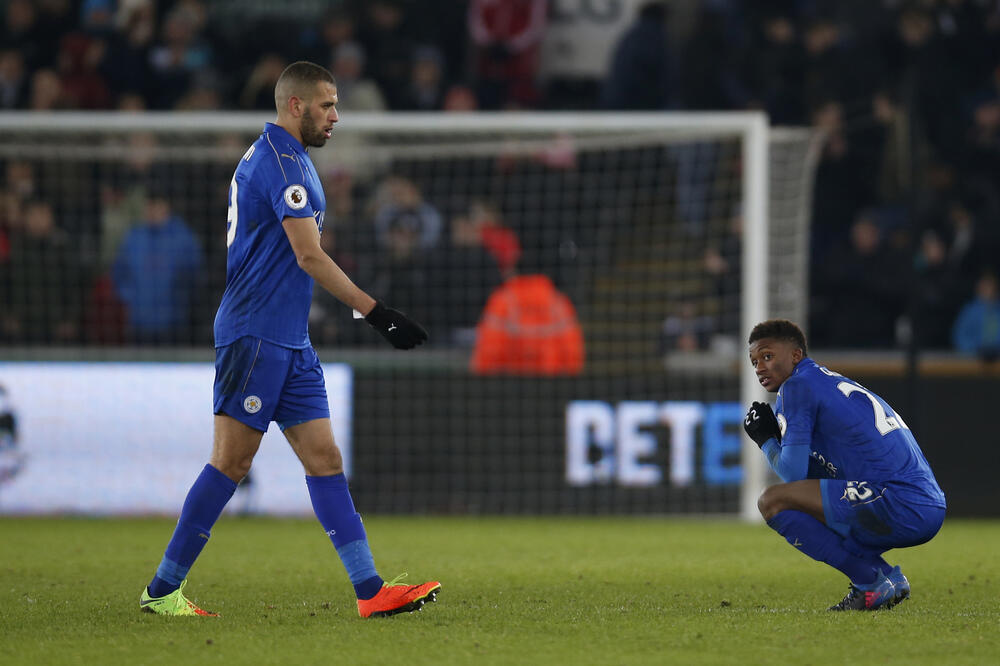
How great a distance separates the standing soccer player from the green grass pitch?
0.22m

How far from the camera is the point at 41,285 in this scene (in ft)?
38.2

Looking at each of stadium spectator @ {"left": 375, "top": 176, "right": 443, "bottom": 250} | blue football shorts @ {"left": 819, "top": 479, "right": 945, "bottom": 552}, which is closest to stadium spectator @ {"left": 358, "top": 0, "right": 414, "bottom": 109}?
stadium spectator @ {"left": 375, "top": 176, "right": 443, "bottom": 250}

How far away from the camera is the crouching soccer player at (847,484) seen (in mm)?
5570

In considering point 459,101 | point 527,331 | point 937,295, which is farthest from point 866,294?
point 459,101

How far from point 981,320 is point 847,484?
687 cm

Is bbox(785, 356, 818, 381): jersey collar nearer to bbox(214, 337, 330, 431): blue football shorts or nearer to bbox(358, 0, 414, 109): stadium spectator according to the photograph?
bbox(214, 337, 330, 431): blue football shorts

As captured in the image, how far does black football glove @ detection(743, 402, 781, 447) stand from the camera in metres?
5.72

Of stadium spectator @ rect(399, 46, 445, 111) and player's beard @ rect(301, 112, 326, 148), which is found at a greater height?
stadium spectator @ rect(399, 46, 445, 111)

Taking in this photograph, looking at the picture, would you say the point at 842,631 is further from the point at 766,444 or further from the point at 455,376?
the point at 455,376

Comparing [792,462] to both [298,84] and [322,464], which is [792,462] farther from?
[298,84]

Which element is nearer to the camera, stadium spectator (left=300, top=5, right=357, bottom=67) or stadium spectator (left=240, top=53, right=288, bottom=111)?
stadium spectator (left=240, top=53, right=288, bottom=111)

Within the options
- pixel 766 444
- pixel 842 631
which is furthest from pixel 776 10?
pixel 842 631

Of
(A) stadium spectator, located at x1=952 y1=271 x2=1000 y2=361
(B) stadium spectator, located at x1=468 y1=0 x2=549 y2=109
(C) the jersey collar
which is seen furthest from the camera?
(B) stadium spectator, located at x1=468 y1=0 x2=549 y2=109

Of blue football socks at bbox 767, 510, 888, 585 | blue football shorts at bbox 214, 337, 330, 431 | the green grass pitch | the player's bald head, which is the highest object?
the player's bald head
